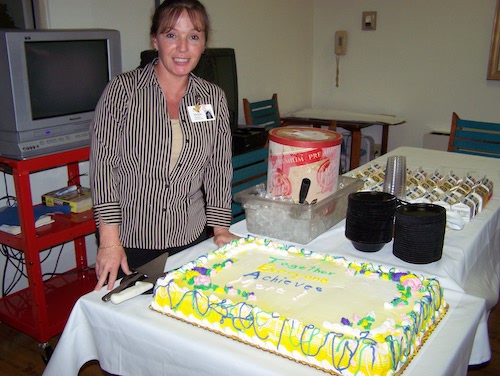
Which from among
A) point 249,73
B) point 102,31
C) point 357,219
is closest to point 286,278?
point 357,219

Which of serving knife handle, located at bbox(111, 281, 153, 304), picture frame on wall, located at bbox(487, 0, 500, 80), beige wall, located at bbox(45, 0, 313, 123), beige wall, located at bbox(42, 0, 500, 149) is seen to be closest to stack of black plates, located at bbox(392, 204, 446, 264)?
serving knife handle, located at bbox(111, 281, 153, 304)

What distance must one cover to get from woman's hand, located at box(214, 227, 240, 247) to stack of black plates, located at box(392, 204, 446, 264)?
0.45 meters

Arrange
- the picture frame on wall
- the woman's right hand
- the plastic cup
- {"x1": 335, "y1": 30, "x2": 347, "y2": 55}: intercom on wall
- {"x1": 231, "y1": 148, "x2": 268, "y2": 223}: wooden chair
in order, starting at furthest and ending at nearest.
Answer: {"x1": 335, "y1": 30, "x2": 347, "y2": 55}: intercom on wall → the picture frame on wall → {"x1": 231, "y1": 148, "x2": 268, "y2": 223}: wooden chair → the plastic cup → the woman's right hand

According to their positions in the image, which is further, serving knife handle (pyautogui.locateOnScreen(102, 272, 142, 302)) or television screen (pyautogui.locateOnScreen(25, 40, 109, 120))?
television screen (pyautogui.locateOnScreen(25, 40, 109, 120))

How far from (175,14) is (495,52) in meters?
3.38

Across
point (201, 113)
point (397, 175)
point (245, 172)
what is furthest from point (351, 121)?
point (201, 113)

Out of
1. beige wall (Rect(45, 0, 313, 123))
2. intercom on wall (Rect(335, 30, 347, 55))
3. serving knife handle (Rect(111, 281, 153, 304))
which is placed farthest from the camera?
intercom on wall (Rect(335, 30, 347, 55))

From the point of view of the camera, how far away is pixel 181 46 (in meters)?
1.39

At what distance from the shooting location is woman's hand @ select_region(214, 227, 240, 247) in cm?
148

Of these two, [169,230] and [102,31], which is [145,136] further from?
[102,31]

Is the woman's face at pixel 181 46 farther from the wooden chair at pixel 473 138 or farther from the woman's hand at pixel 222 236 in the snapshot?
the wooden chair at pixel 473 138

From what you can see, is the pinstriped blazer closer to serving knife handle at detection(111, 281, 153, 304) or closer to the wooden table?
serving knife handle at detection(111, 281, 153, 304)

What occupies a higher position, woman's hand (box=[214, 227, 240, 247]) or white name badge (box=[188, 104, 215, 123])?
white name badge (box=[188, 104, 215, 123])

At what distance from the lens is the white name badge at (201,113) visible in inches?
59.2
